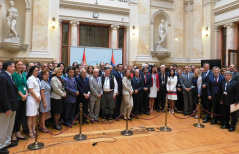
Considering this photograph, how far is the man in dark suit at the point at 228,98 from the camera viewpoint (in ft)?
17.2

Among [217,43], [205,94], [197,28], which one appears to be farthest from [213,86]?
[197,28]

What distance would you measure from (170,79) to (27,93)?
5.24m

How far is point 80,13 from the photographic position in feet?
33.7

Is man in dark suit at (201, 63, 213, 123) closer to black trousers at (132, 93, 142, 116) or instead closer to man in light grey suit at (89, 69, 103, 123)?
black trousers at (132, 93, 142, 116)

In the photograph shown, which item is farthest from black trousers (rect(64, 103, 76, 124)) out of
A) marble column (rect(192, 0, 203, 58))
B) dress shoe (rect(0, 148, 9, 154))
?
marble column (rect(192, 0, 203, 58))

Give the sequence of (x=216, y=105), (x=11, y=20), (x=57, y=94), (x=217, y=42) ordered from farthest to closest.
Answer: (x=217, y=42) < (x=11, y=20) < (x=216, y=105) < (x=57, y=94)

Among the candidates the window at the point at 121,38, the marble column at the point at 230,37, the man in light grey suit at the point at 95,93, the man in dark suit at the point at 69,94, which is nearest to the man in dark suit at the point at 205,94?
the man in light grey suit at the point at 95,93

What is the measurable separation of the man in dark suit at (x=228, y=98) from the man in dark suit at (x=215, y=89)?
198mm

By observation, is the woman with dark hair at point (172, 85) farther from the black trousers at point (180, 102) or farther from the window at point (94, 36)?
the window at point (94, 36)

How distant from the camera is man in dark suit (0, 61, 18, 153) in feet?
11.6

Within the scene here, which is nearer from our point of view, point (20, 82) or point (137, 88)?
point (20, 82)

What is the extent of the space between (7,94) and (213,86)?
19.6 ft

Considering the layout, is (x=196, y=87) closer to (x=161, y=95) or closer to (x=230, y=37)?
(x=161, y=95)

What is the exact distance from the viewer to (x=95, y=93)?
5.62 meters
